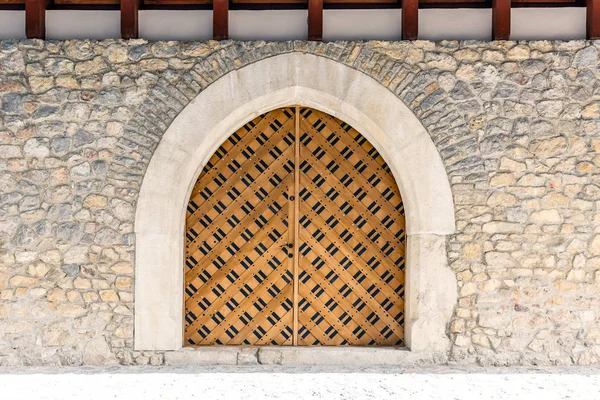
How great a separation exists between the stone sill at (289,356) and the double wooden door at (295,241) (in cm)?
21

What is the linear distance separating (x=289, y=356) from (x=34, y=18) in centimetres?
355

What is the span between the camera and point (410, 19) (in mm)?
5258

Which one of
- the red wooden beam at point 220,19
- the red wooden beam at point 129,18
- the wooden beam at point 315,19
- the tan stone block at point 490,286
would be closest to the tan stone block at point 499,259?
the tan stone block at point 490,286

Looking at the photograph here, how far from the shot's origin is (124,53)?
527 centimetres

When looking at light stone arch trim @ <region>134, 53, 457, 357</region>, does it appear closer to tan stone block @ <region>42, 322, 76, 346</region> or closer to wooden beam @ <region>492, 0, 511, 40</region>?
tan stone block @ <region>42, 322, 76, 346</region>

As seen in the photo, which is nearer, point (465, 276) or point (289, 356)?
point (465, 276)

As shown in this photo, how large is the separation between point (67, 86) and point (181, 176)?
1217 millimetres

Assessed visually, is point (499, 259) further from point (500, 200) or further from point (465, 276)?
point (500, 200)

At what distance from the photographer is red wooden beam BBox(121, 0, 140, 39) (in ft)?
17.2

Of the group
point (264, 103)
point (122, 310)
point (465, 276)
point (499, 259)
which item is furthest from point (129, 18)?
point (499, 259)

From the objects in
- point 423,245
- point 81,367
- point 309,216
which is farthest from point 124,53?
point 423,245
